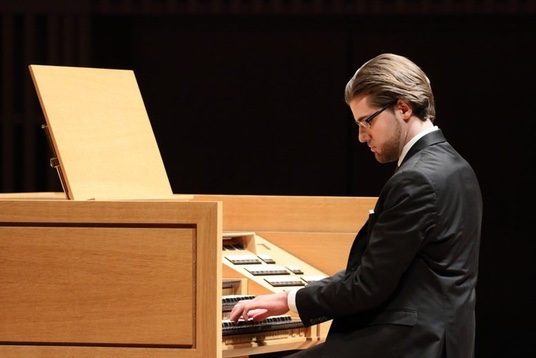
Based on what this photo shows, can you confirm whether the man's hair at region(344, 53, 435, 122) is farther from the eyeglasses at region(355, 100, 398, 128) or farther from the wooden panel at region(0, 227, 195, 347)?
the wooden panel at region(0, 227, 195, 347)

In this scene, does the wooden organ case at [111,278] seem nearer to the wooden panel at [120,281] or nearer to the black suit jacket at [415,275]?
the wooden panel at [120,281]

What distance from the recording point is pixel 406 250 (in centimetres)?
231

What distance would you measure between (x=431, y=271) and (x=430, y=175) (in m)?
0.24

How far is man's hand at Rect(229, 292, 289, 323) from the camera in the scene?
2621 millimetres

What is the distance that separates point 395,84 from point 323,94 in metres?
2.49

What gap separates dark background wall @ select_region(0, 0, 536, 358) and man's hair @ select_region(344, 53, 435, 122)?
235cm

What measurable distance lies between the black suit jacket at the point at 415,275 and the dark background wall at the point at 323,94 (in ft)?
8.16

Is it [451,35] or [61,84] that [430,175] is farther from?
[451,35]

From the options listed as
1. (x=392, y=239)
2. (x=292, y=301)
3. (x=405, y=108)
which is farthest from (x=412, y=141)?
(x=292, y=301)

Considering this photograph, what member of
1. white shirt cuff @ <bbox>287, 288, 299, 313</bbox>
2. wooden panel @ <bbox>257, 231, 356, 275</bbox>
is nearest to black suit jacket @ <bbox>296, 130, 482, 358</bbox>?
white shirt cuff @ <bbox>287, 288, 299, 313</bbox>

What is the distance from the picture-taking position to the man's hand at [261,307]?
262 centimetres

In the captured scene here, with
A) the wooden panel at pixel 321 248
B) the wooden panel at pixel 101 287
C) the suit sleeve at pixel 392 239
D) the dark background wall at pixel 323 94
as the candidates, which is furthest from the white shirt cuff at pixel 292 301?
the dark background wall at pixel 323 94

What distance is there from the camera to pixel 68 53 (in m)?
5.12

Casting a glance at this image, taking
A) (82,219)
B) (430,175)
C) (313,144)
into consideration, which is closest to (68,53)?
(313,144)
